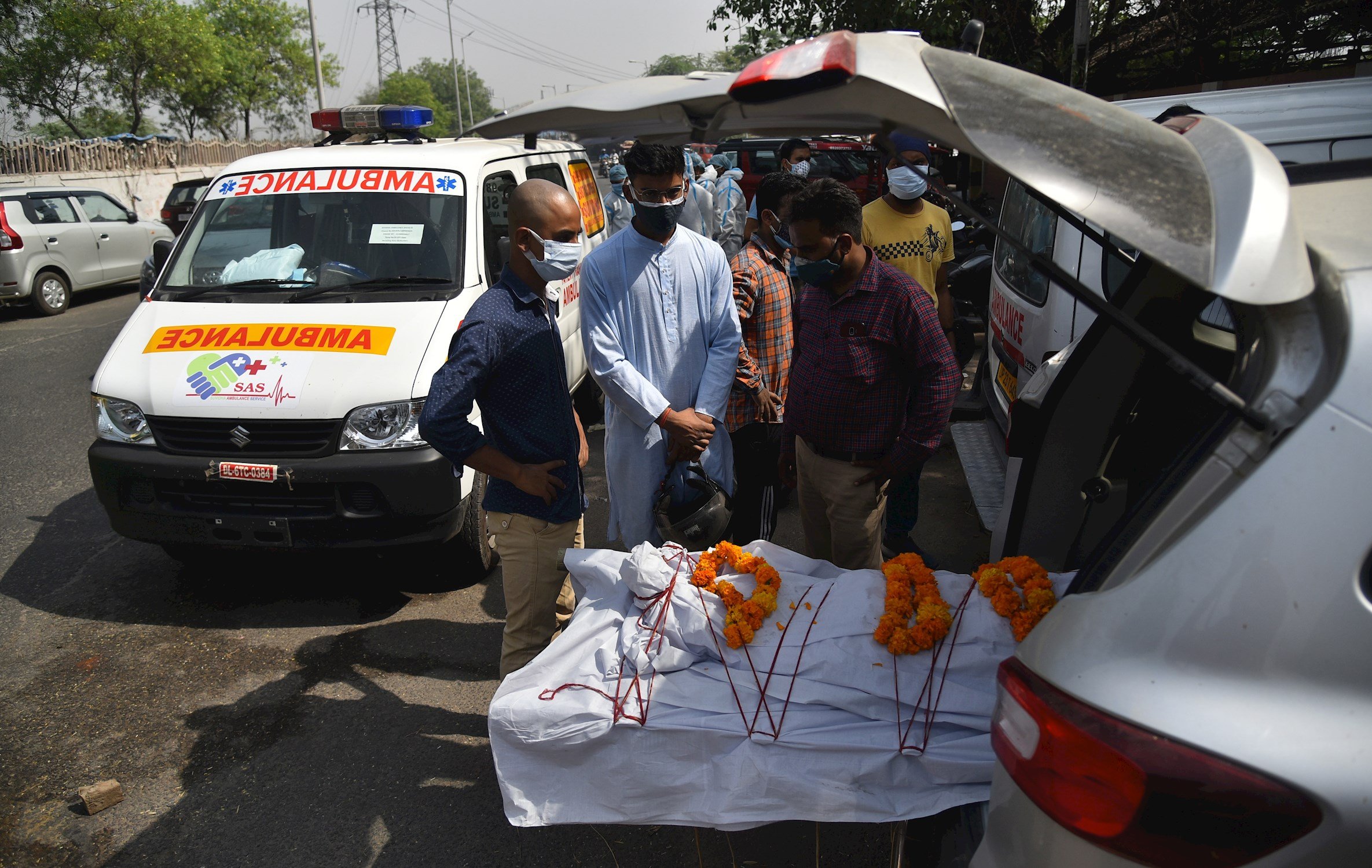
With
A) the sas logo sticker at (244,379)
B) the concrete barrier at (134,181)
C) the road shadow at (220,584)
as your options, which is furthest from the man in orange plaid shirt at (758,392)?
the concrete barrier at (134,181)

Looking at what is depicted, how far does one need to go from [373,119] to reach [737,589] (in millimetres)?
5011

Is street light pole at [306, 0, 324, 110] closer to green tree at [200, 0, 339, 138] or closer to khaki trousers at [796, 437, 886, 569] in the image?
green tree at [200, 0, 339, 138]

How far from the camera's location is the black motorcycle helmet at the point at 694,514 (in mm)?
3113

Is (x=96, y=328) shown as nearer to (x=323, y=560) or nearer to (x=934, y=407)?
(x=323, y=560)

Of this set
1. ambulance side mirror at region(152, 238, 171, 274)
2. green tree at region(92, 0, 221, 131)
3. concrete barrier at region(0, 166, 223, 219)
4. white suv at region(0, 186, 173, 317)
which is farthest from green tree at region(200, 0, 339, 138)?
ambulance side mirror at region(152, 238, 171, 274)

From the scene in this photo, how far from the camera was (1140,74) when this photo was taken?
13984 mm

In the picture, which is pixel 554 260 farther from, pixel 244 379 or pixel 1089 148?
pixel 244 379

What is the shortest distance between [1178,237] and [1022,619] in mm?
1135

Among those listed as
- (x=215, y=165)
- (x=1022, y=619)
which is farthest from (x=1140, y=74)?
(x=215, y=165)

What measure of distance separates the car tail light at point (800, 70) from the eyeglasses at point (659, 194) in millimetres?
1680

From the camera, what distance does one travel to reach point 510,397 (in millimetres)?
2713

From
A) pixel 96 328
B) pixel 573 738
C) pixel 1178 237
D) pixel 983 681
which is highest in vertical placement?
pixel 1178 237

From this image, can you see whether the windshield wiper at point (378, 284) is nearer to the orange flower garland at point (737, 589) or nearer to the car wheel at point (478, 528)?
the car wheel at point (478, 528)

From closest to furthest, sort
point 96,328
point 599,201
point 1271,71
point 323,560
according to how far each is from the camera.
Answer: point 323,560 → point 599,201 → point 96,328 → point 1271,71
